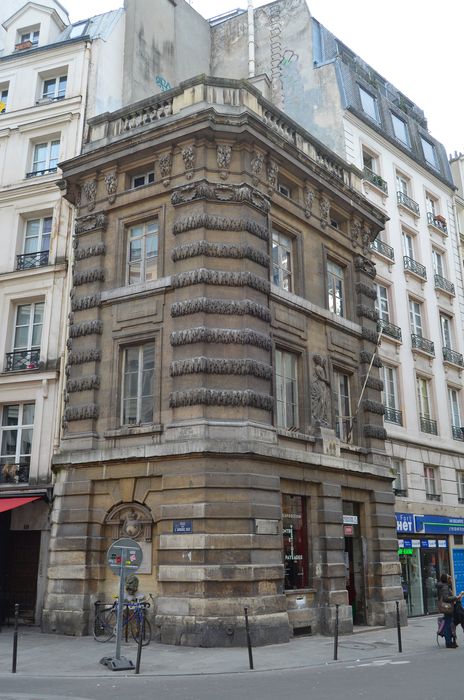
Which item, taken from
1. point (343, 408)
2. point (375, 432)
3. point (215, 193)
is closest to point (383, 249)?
point (343, 408)

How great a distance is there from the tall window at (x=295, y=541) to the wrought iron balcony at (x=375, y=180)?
15473 millimetres

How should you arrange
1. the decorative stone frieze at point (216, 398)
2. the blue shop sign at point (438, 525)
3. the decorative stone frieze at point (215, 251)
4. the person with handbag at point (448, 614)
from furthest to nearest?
the blue shop sign at point (438, 525) → the decorative stone frieze at point (215, 251) → the decorative stone frieze at point (216, 398) → the person with handbag at point (448, 614)

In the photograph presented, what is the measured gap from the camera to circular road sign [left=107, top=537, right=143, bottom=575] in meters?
11.7

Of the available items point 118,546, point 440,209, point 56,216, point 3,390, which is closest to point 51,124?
point 56,216

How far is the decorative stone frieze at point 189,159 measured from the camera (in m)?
18.2

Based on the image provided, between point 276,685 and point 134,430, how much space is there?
8098mm

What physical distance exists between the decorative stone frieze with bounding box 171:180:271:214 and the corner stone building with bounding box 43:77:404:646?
6 cm

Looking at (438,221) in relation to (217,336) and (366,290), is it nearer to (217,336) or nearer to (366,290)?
(366,290)

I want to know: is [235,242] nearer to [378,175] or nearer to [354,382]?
[354,382]

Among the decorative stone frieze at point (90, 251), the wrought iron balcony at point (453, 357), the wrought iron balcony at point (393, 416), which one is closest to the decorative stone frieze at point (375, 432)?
the wrought iron balcony at point (393, 416)

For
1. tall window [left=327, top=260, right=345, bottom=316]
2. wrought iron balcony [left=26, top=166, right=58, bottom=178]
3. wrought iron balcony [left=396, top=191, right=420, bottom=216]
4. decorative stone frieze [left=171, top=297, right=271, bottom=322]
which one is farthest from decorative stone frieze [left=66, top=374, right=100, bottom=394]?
wrought iron balcony [left=396, top=191, right=420, bottom=216]

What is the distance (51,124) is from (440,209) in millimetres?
18964

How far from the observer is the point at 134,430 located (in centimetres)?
1725

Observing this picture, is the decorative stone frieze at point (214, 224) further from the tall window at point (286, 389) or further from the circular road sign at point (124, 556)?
the circular road sign at point (124, 556)
